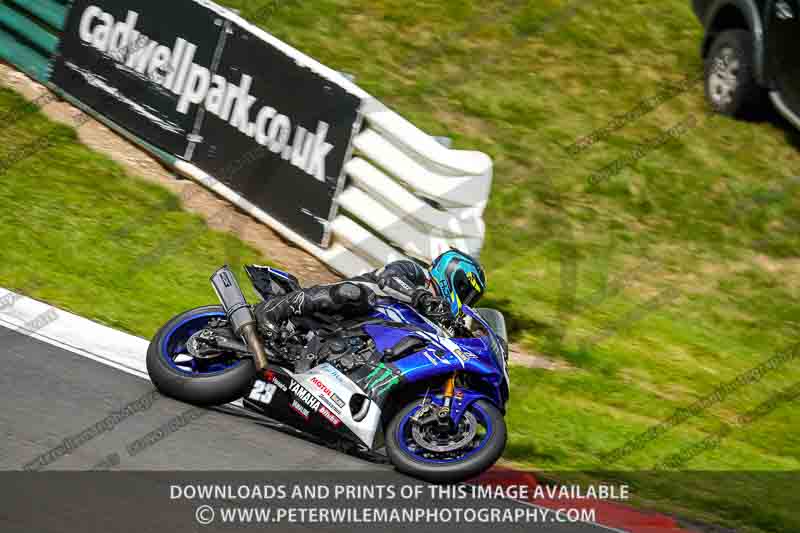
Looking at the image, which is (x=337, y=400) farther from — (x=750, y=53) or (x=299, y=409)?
(x=750, y=53)

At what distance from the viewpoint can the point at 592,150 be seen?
41.9ft

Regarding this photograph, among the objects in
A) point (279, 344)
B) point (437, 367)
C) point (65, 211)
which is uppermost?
point (437, 367)

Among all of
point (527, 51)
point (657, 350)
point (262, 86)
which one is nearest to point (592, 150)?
point (527, 51)

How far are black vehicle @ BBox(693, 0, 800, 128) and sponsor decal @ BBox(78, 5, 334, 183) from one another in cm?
517

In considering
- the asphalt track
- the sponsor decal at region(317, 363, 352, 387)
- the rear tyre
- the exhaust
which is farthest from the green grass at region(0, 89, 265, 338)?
the rear tyre

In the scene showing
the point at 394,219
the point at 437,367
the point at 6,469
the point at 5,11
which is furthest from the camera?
the point at 5,11

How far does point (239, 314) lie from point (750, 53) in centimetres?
779

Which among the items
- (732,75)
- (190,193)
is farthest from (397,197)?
(732,75)

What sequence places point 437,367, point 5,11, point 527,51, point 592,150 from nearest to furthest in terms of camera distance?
1. point 437,367
2. point 5,11
3. point 592,150
4. point 527,51

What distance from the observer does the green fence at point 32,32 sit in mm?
11398

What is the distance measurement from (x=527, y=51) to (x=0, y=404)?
9296mm

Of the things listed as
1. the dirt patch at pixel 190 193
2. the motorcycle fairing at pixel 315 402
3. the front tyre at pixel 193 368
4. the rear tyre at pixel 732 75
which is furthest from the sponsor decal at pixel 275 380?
the rear tyre at pixel 732 75

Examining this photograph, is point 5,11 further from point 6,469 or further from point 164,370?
point 6,469

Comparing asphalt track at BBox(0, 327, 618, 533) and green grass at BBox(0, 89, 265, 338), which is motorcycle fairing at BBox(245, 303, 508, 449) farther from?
green grass at BBox(0, 89, 265, 338)
